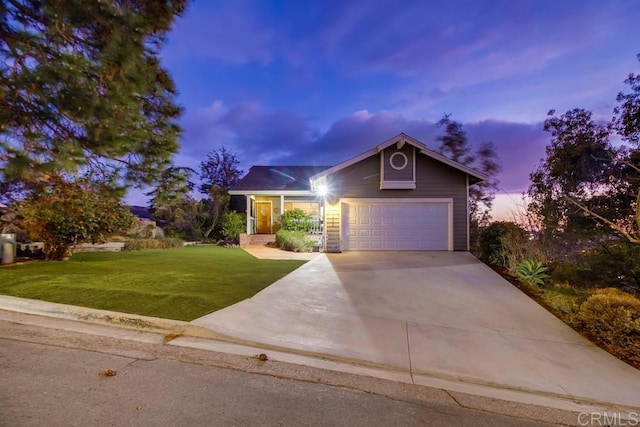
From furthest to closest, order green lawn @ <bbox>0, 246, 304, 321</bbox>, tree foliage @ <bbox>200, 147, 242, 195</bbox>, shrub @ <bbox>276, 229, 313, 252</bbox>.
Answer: tree foliage @ <bbox>200, 147, 242, 195</bbox>
shrub @ <bbox>276, 229, 313, 252</bbox>
green lawn @ <bbox>0, 246, 304, 321</bbox>

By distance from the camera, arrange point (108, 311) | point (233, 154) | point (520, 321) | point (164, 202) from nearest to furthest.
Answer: point (108, 311), point (520, 321), point (164, 202), point (233, 154)

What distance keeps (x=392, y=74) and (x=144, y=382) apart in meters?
15.9

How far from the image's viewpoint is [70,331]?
467 centimetres

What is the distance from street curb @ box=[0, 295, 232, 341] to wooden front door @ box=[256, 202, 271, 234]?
48.1ft

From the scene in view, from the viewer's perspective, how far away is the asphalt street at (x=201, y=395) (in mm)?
2725

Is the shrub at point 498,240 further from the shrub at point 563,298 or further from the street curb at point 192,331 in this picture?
the street curb at point 192,331

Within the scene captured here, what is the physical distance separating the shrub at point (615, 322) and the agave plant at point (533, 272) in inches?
96.9

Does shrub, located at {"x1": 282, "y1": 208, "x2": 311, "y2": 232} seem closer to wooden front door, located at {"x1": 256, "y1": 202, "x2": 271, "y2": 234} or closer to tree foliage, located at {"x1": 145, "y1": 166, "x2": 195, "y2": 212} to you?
wooden front door, located at {"x1": 256, "y1": 202, "x2": 271, "y2": 234}

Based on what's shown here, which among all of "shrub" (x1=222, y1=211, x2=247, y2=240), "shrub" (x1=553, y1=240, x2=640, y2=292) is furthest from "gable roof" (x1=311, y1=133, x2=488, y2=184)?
"shrub" (x1=222, y1=211, x2=247, y2=240)

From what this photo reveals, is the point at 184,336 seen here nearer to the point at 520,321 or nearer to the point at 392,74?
the point at 520,321

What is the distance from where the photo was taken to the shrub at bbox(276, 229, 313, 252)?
14.6 metres

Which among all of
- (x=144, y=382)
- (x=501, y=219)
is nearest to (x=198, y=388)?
(x=144, y=382)

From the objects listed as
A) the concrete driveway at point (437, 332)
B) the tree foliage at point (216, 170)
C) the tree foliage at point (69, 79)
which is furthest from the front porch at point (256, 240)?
the tree foliage at point (216, 170)

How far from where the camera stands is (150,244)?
1606 cm
